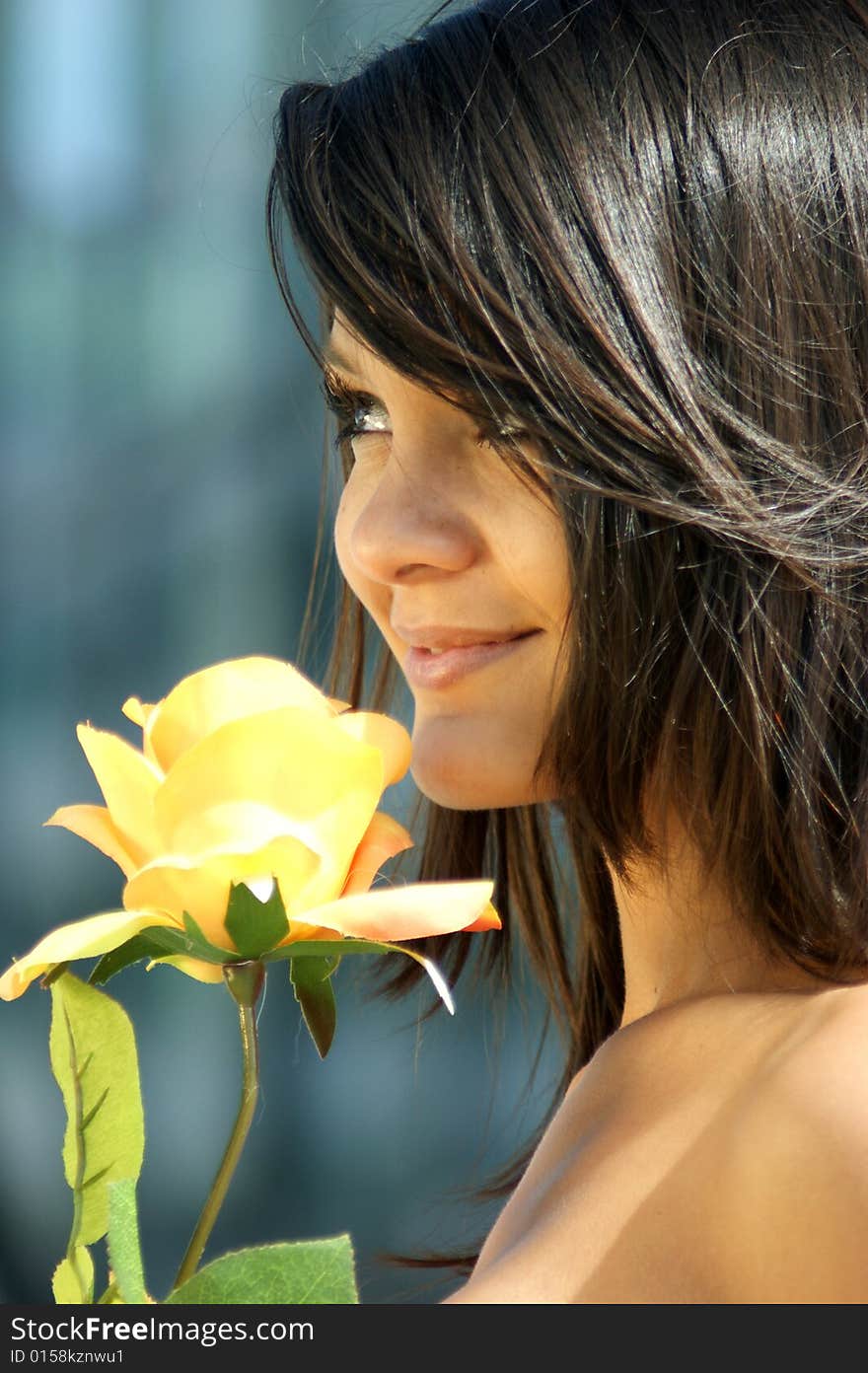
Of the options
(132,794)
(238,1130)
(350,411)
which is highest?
(350,411)

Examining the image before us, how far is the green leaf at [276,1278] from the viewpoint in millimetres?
489

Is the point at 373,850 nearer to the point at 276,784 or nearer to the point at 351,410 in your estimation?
the point at 276,784

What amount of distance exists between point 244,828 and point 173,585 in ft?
7.18

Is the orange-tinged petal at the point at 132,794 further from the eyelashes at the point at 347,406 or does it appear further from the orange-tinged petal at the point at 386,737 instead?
the eyelashes at the point at 347,406

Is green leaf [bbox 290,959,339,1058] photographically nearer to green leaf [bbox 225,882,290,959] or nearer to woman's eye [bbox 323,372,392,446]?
green leaf [bbox 225,882,290,959]

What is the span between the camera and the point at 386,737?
61 centimetres

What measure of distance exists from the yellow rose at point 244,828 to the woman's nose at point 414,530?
24cm

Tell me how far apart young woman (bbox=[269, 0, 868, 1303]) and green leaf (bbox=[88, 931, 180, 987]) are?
0.27 metres

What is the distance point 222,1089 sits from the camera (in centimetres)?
267

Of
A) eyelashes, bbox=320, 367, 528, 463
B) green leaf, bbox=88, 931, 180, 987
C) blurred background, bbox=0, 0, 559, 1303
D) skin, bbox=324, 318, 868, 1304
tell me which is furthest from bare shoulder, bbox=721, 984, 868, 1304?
blurred background, bbox=0, 0, 559, 1303

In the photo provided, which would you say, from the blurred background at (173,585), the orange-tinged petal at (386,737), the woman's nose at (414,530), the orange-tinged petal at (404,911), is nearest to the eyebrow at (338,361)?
the woman's nose at (414,530)

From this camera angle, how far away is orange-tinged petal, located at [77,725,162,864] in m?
0.54

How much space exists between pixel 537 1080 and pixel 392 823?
7.85 feet

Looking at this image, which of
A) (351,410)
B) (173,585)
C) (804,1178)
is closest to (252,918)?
(804,1178)
